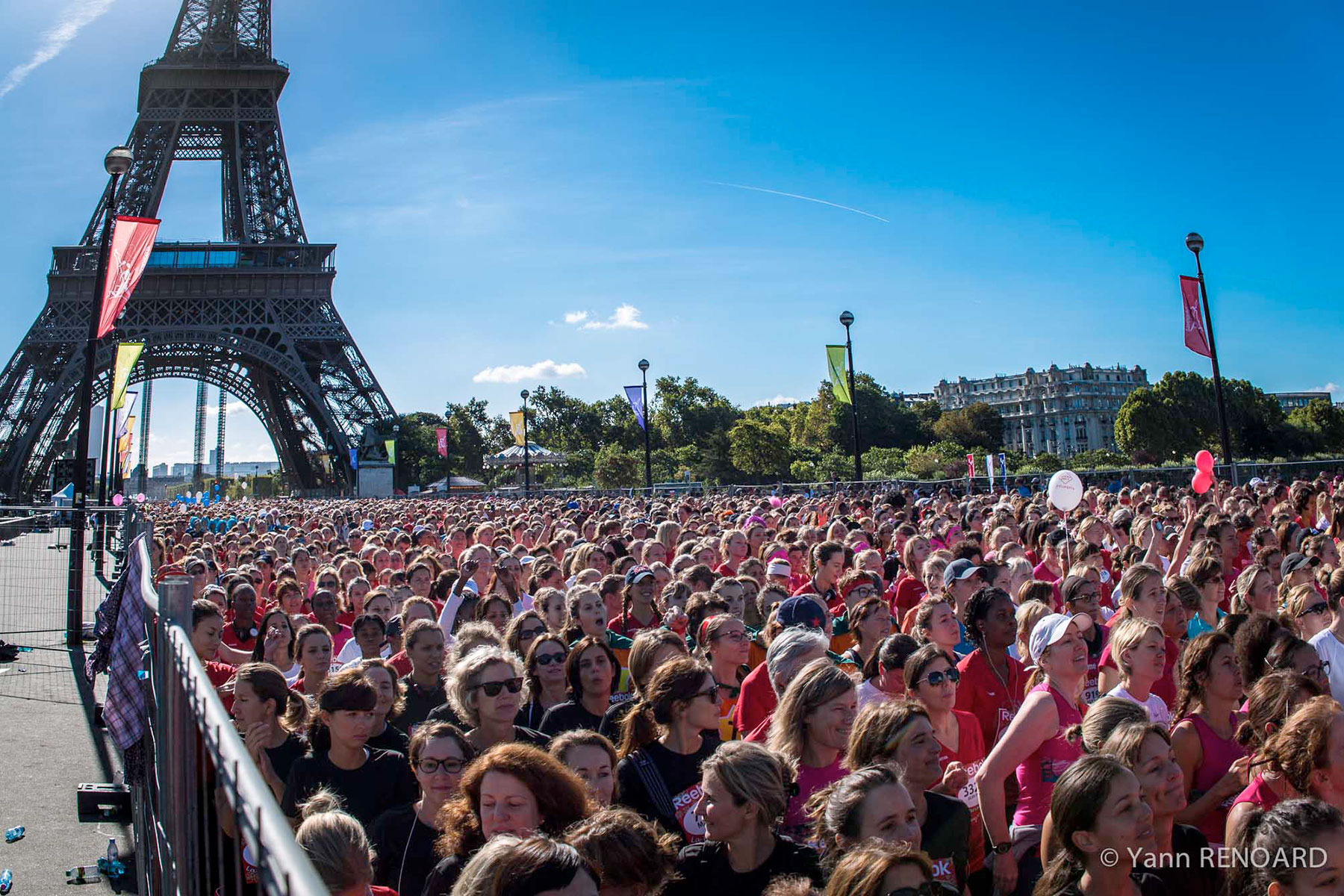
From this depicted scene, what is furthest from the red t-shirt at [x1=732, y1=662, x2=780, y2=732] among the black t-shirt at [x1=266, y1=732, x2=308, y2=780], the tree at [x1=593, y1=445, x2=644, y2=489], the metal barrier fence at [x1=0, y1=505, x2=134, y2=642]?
the tree at [x1=593, y1=445, x2=644, y2=489]

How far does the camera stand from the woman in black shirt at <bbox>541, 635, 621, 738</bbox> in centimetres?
518

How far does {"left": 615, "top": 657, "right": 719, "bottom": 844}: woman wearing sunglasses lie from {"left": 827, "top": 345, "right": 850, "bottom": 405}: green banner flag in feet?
73.9

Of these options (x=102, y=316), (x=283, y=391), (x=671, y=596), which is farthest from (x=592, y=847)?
(x=283, y=391)

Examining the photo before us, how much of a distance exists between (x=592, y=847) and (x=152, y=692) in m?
1.80

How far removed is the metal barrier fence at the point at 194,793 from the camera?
155 centimetres

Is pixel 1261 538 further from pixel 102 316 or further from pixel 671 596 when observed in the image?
pixel 102 316

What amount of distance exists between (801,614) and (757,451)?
1948 inches

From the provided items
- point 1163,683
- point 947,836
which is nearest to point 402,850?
point 947,836

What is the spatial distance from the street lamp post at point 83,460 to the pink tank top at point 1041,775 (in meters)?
10.5

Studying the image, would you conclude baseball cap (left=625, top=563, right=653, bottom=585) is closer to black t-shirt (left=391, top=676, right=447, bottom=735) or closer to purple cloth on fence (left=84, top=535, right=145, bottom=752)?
black t-shirt (left=391, top=676, right=447, bottom=735)

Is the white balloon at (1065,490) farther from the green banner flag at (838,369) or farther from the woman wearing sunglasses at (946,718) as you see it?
the green banner flag at (838,369)

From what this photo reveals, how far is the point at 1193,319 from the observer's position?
20750 millimetres

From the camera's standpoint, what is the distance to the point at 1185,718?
443cm

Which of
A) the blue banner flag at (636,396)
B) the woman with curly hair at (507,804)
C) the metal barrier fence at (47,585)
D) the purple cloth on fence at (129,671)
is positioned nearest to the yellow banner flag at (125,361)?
the metal barrier fence at (47,585)
